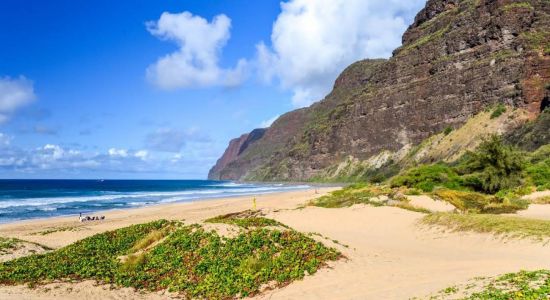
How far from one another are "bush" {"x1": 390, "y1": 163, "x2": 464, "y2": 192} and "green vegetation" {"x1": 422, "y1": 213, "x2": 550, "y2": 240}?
53.1 ft

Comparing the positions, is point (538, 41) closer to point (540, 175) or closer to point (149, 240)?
point (540, 175)

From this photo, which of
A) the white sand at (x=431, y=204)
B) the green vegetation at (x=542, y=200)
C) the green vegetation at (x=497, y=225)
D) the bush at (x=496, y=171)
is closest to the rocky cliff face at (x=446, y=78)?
the bush at (x=496, y=171)

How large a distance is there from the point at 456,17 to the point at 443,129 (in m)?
27.1

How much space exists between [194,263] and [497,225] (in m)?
11.6

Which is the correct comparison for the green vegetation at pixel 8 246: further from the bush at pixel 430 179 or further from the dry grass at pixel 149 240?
the bush at pixel 430 179

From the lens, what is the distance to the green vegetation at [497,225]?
52.4 ft

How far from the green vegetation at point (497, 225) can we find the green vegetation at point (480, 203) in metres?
5.75

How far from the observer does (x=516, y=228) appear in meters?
16.8

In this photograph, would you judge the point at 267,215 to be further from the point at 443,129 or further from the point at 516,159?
the point at 443,129

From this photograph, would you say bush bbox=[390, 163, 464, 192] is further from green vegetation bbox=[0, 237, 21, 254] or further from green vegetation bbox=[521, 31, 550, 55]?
green vegetation bbox=[521, 31, 550, 55]

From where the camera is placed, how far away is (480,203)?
28.0 metres

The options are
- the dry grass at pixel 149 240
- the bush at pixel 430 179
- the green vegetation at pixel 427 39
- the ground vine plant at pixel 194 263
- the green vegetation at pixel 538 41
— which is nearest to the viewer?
the ground vine plant at pixel 194 263

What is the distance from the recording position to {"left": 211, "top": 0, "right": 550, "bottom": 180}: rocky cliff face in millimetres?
80438

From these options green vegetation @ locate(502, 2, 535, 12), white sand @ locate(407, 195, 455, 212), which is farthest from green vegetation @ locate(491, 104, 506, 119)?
white sand @ locate(407, 195, 455, 212)
